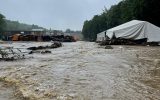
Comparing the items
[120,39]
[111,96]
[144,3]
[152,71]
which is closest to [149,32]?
[120,39]

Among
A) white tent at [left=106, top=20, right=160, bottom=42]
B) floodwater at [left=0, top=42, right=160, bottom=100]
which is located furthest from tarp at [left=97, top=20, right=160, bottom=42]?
floodwater at [left=0, top=42, right=160, bottom=100]

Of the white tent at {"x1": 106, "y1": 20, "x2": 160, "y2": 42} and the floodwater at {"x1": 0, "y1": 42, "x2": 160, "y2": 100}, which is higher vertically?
the white tent at {"x1": 106, "y1": 20, "x2": 160, "y2": 42}

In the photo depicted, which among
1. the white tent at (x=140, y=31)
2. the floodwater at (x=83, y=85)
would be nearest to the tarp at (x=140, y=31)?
the white tent at (x=140, y=31)

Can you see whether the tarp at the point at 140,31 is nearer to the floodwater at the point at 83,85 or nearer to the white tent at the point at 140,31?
the white tent at the point at 140,31

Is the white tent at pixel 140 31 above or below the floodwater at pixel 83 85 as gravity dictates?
above

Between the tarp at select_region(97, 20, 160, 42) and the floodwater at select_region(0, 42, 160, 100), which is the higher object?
the tarp at select_region(97, 20, 160, 42)

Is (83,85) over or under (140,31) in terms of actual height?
under

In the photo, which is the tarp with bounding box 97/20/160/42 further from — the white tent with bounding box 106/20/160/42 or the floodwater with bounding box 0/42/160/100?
the floodwater with bounding box 0/42/160/100

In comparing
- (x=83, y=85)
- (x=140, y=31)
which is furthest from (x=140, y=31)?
(x=83, y=85)

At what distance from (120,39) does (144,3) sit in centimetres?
1540

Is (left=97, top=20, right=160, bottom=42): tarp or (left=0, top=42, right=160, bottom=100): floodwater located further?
(left=97, top=20, right=160, bottom=42): tarp

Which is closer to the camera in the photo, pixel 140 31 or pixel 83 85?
pixel 83 85

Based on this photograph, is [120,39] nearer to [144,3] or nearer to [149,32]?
[149,32]

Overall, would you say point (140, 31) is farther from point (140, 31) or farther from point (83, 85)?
point (83, 85)
